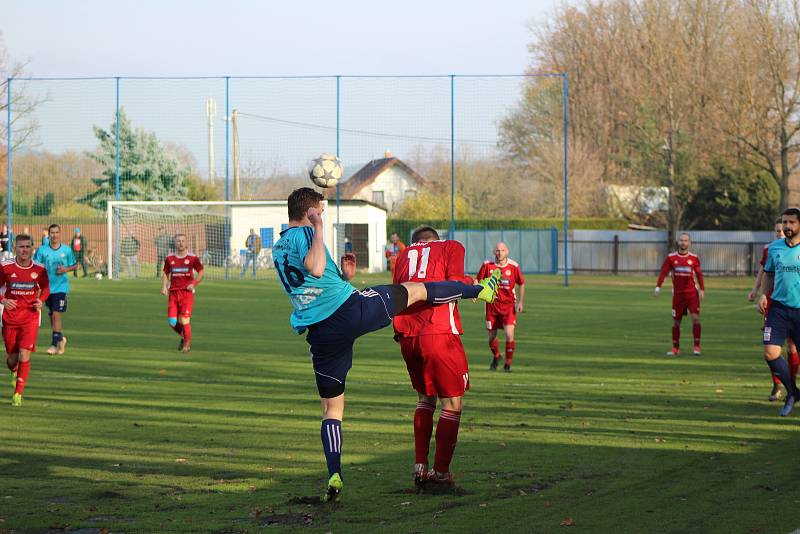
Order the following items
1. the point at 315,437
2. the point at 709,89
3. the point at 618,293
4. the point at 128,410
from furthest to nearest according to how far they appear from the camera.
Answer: the point at 709,89 < the point at 618,293 < the point at 128,410 < the point at 315,437

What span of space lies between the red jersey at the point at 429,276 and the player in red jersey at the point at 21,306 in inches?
256

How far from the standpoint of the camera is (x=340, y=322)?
707 cm

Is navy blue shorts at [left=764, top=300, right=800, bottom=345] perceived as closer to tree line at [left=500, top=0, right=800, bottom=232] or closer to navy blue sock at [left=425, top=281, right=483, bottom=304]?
navy blue sock at [left=425, top=281, right=483, bottom=304]

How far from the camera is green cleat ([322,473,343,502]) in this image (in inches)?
277

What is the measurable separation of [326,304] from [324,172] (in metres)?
2.96

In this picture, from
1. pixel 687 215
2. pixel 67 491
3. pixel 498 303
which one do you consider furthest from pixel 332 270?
pixel 687 215

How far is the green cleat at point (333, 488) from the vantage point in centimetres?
702

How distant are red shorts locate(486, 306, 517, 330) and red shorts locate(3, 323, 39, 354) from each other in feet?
23.3

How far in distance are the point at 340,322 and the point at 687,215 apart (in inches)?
2091

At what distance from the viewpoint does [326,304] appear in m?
7.01

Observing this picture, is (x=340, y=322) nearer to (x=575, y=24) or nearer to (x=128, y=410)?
(x=128, y=410)

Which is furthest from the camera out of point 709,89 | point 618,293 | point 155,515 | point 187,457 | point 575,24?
point 575,24

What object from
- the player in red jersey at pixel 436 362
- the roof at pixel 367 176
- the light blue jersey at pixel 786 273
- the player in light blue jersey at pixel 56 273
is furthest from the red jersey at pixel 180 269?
the roof at pixel 367 176

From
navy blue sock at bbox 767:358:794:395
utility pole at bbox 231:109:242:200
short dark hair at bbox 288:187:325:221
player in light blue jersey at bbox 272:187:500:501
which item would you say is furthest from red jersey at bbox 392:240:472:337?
utility pole at bbox 231:109:242:200
